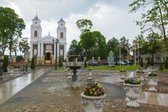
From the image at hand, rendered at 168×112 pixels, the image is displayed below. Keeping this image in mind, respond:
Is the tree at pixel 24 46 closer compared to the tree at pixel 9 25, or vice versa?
the tree at pixel 9 25

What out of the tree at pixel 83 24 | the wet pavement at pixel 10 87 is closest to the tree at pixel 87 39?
the tree at pixel 83 24

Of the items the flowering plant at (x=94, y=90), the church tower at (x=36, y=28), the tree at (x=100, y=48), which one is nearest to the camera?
the flowering plant at (x=94, y=90)

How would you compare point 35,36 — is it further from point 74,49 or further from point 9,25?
point 9,25

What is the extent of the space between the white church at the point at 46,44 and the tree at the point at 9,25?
52.6 ft

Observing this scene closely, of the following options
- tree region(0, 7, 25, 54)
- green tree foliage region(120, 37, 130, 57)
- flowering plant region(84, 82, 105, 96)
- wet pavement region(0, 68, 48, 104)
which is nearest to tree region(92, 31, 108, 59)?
green tree foliage region(120, 37, 130, 57)

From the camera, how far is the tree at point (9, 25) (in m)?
48.8

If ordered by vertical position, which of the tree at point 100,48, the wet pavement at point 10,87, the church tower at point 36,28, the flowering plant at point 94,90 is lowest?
the wet pavement at point 10,87

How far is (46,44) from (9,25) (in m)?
22.6

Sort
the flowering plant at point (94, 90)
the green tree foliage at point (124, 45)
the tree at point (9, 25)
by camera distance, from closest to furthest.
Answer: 1. the flowering plant at point (94, 90)
2. the tree at point (9, 25)
3. the green tree foliage at point (124, 45)

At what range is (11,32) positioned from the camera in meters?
51.1

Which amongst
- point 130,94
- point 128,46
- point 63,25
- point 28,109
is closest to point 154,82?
point 130,94

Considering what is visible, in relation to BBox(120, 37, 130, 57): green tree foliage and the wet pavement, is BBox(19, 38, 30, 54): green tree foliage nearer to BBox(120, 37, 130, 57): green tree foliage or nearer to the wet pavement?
BBox(120, 37, 130, 57): green tree foliage

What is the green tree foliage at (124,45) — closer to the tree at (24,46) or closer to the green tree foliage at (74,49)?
the green tree foliage at (74,49)

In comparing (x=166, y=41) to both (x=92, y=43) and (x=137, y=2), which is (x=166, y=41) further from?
(x=92, y=43)
